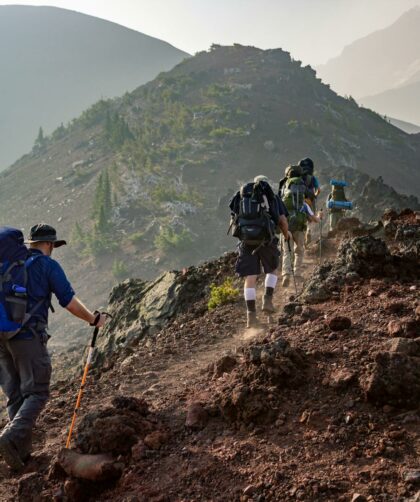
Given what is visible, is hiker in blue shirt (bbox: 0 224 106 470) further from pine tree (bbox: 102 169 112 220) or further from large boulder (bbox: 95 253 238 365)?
pine tree (bbox: 102 169 112 220)

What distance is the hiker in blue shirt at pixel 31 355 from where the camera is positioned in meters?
4.33

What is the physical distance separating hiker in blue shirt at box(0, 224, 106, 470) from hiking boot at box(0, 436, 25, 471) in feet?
0.14

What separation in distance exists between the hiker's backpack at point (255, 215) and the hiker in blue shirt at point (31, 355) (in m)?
2.87

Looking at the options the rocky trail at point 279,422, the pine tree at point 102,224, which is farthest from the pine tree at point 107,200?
the rocky trail at point 279,422

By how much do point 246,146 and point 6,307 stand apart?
66751 mm

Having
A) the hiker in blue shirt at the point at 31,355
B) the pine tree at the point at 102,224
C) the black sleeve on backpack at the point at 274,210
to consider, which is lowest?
the hiker in blue shirt at the point at 31,355

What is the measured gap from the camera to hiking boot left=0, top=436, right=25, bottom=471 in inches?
165

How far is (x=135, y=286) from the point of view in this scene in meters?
13.1

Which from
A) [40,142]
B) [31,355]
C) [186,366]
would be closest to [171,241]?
[186,366]

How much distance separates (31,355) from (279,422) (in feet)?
7.64

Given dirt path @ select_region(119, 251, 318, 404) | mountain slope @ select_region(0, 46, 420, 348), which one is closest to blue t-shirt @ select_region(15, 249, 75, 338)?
dirt path @ select_region(119, 251, 318, 404)

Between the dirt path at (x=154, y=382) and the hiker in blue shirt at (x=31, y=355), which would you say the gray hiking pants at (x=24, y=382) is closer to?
the hiker in blue shirt at (x=31, y=355)

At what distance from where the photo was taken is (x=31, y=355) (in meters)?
4.44

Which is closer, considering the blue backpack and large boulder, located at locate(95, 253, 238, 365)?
the blue backpack
